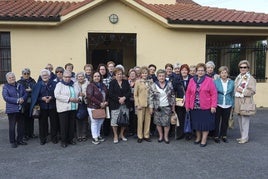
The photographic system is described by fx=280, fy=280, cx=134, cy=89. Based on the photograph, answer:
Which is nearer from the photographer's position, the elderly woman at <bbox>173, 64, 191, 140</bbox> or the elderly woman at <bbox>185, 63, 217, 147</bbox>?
the elderly woman at <bbox>185, 63, 217, 147</bbox>

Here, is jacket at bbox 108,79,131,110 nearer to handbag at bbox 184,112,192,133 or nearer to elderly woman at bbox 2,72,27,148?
handbag at bbox 184,112,192,133

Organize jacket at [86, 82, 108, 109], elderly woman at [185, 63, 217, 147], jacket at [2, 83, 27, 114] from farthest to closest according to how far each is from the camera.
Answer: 1. jacket at [86, 82, 108, 109]
2. elderly woman at [185, 63, 217, 147]
3. jacket at [2, 83, 27, 114]

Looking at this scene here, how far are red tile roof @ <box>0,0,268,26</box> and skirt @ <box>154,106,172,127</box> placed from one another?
4.64 metres

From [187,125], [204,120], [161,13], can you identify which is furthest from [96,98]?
[161,13]

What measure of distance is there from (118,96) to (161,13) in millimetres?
4867

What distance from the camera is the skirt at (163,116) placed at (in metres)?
6.27

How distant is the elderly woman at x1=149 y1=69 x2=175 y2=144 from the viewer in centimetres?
622

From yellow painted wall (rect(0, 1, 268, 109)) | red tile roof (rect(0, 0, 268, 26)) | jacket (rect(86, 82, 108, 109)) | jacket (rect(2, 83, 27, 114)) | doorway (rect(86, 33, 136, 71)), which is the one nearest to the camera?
jacket (rect(2, 83, 27, 114))

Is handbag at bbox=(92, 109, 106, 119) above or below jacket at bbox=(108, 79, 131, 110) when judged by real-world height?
below

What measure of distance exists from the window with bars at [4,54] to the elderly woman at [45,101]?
4588 mm

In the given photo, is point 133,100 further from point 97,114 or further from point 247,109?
point 247,109

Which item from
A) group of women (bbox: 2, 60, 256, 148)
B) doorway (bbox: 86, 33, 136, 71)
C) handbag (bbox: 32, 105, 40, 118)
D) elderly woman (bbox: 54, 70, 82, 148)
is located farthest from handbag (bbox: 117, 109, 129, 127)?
doorway (bbox: 86, 33, 136, 71)

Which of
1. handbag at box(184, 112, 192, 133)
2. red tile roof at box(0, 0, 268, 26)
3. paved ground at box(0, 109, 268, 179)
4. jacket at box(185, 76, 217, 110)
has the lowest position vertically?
paved ground at box(0, 109, 268, 179)

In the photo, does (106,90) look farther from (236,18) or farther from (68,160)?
(236,18)
